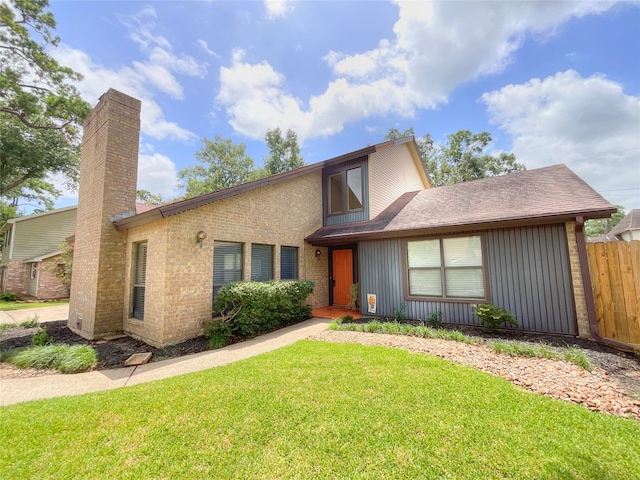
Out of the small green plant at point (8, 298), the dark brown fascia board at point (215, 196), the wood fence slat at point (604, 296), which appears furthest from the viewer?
the small green plant at point (8, 298)

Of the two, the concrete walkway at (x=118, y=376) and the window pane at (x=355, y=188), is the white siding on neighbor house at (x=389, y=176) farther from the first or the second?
the concrete walkway at (x=118, y=376)

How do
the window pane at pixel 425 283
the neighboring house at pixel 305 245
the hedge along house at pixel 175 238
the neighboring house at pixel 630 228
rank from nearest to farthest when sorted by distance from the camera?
the neighboring house at pixel 305 245 → the hedge along house at pixel 175 238 → the window pane at pixel 425 283 → the neighboring house at pixel 630 228

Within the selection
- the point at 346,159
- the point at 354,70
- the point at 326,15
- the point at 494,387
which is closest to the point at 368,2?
the point at 326,15

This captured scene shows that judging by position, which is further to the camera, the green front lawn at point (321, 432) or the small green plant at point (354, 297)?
the small green plant at point (354, 297)

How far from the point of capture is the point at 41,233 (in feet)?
63.4

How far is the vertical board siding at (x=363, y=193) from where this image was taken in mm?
10353

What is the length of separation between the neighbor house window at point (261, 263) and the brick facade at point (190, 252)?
0.18 metres

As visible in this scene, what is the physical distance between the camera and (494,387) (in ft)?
11.7

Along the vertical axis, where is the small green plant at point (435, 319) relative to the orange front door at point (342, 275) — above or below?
below

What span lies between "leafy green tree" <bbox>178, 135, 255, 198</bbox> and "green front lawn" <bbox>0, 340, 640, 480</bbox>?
93.2 feet

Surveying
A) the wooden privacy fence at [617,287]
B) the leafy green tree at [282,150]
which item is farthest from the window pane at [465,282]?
the leafy green tree at [282,150]

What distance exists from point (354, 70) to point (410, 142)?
431 centimetres

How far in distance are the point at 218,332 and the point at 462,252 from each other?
22.8ft

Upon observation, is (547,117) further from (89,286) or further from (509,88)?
(89,286)
